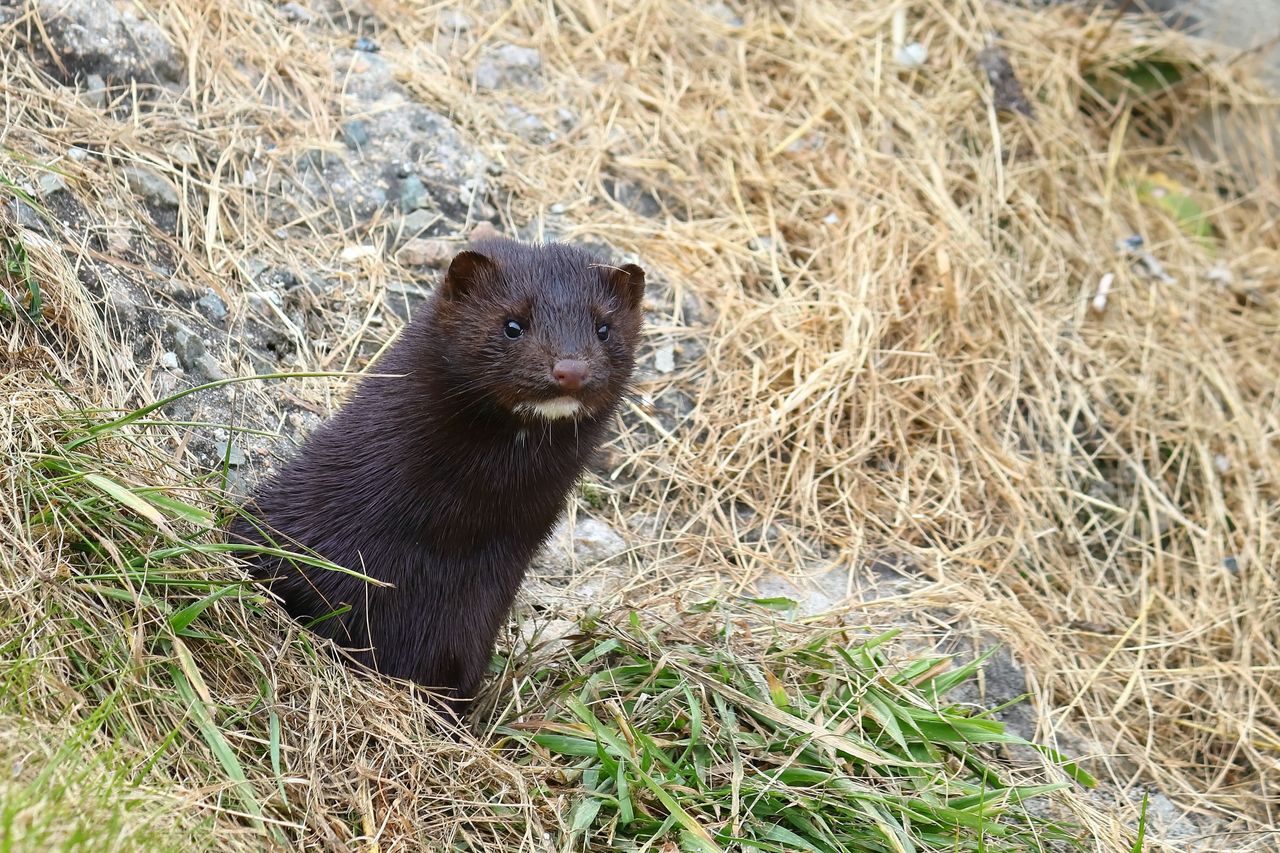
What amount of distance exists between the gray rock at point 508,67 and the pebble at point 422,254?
99cm

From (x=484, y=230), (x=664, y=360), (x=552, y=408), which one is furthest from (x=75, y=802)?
(x=664, y=360)

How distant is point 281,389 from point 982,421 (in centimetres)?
269

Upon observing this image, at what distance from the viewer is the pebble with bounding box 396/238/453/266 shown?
5078 mm

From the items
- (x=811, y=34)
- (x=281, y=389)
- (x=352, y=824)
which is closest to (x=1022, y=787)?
(x=352, y=824)

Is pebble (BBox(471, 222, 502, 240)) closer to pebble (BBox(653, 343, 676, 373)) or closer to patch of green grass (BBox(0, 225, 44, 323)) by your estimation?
pebble (BBox(653, 343, 676, 373))

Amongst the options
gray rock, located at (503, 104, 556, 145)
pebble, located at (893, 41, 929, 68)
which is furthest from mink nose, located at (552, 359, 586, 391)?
pebble, located at (893, 41, 929, 68)

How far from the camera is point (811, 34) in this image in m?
6.34

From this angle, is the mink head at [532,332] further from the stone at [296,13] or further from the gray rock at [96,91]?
the stone at [296,13]

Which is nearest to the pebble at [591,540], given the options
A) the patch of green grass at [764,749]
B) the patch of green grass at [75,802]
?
the patch of green grass at [764,749]

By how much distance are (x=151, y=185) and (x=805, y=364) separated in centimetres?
246

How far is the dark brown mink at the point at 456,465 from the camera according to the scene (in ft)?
10.8

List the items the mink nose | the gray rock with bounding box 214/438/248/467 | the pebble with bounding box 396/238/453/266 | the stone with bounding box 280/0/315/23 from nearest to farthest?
the mink nose, the gray rock with bounding box 214/438/248/467, the pebble with bounding box 396/238/453/266, the stone with bounding box 280/0/315/23

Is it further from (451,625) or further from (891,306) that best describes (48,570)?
(891,306)

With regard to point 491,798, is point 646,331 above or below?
above
